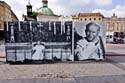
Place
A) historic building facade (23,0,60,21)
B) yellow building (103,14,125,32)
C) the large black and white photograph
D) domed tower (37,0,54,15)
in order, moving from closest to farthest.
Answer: the large black and white photograph
historic building facade (23,0,60,21)
domed tower (37,0,54,15)
yellow building (103,14,125,32)

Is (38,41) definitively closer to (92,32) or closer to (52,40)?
(52,40)

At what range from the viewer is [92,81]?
37.9 ft

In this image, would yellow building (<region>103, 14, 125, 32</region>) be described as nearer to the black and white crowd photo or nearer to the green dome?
the green dome

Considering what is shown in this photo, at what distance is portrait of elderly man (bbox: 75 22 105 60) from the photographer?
1853cm

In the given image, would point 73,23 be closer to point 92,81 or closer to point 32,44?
point 32,44

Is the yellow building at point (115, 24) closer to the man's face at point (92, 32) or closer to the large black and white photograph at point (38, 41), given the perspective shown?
the man's face at point (92, 32)

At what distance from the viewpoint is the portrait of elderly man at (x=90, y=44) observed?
18.5 metres

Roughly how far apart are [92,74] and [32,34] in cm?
605

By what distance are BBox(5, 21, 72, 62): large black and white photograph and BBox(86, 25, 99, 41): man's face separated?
1.23 metres

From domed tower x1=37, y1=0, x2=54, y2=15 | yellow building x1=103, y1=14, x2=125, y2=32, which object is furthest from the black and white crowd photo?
yellow building x1=103, y1=14, x2=125, y2=32

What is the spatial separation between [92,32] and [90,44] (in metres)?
0.80

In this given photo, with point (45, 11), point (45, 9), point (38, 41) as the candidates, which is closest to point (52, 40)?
point (38, 41)

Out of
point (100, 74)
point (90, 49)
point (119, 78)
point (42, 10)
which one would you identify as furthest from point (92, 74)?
point (42, 10)

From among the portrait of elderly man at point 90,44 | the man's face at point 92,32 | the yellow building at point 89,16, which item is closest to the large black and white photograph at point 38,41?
the portrait of elderly man at point 90,44
